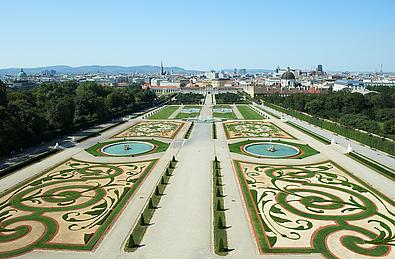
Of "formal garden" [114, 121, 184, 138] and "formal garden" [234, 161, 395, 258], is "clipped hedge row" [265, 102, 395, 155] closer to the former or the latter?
"formal garden" [234, 161, 395, 258]

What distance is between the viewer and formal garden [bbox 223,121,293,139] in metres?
55.2

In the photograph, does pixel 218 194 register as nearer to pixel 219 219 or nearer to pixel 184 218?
pixel 184 218

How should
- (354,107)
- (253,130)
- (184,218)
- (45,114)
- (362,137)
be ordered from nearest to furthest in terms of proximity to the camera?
(184,218), (362,137), (45,114), (253,130), (354,107)

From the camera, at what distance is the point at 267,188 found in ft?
95.5

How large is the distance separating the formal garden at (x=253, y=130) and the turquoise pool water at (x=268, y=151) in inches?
251

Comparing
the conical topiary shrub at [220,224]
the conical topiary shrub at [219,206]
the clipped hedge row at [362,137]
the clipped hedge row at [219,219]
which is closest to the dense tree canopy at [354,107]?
the clipped hedge row at [362,137]

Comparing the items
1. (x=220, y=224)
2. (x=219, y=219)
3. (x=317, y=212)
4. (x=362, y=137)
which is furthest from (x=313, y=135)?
(x=220, y=224)

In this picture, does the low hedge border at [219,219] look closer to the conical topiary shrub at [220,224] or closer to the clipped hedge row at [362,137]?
the conical topiary shrub at [220,224]

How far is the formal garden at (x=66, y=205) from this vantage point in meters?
20.3

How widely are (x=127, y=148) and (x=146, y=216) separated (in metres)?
23.2

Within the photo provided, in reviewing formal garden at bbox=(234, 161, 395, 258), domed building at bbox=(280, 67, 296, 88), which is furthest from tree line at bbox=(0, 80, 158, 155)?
domed building at bbox=(280, 67, 296, 88)

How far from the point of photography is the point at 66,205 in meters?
25.8

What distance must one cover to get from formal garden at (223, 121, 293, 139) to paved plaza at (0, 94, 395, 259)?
1084 centimetres

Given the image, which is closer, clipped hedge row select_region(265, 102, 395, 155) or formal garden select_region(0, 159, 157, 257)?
formal garden select_region(0, 159, 157, 257)
